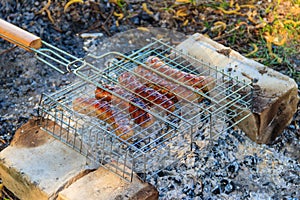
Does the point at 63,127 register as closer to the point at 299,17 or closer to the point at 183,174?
the point at 183,174

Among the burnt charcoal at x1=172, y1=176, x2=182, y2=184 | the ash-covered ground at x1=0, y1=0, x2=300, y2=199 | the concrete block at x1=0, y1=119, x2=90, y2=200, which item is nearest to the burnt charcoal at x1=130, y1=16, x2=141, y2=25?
the ash-covered ground at x1=0, y1=0, x2=300, y2=199

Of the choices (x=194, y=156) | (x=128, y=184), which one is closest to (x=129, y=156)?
(x=128, y=184)

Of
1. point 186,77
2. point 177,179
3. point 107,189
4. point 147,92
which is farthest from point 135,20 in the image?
point 107,189

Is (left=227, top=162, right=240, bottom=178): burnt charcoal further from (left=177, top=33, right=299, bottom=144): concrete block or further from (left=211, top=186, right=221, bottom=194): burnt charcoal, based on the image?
(left=177, top=33, right=299, bottom=144): concrete block

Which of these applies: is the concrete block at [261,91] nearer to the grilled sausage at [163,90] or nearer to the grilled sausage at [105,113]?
the grilled sausage at [163,90]

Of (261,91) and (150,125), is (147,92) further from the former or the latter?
(261,91)
